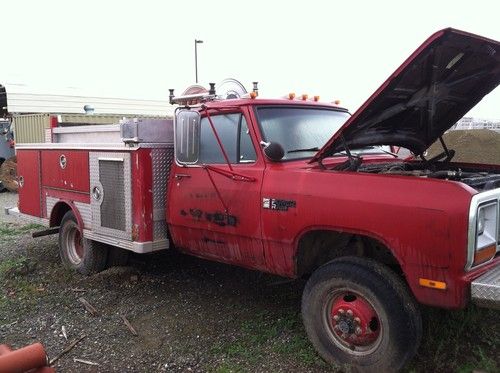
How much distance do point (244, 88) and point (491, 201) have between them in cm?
280

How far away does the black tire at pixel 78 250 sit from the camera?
582cm

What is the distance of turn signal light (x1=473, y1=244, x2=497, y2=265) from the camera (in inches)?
123

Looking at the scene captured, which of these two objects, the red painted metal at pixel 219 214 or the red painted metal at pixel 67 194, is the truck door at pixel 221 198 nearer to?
the red painted metal at pixel 219 214

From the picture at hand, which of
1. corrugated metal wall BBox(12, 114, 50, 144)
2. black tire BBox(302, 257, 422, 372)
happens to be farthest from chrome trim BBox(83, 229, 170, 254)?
corrugated metal wall BBox(12, 114, 50, 144)

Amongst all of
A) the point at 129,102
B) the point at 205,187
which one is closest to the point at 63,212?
the point at 205,187

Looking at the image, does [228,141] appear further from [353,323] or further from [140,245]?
[353,323]

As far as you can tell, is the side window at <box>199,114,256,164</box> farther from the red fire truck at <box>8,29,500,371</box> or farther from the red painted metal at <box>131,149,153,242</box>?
the red painted metal at <box>131,149,153,242</box>

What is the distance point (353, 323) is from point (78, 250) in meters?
3.95

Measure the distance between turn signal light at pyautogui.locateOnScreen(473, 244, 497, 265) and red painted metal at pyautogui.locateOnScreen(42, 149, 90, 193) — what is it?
13.3ft

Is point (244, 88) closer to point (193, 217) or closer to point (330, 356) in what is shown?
point (193, 217)

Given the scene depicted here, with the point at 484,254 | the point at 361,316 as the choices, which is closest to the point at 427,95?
the point at 484,254

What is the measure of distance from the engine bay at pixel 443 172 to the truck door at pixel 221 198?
3.01ft

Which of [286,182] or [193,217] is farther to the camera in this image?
[193,217]

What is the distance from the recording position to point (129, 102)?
19.7m
